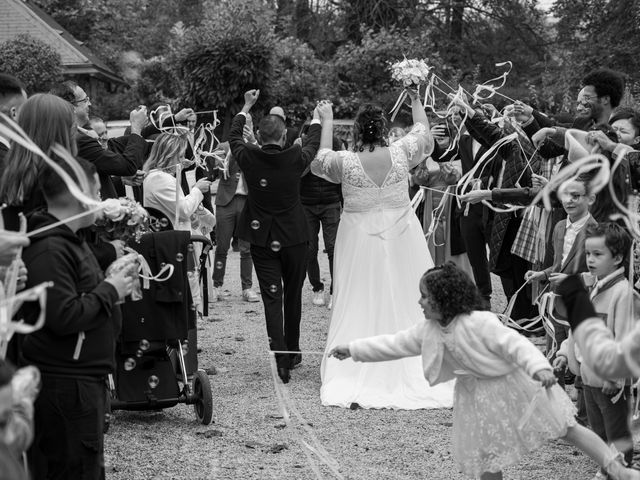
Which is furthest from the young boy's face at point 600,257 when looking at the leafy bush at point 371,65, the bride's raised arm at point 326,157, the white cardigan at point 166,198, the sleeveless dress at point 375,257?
the leafy bush at point 371,65

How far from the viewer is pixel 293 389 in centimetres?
775

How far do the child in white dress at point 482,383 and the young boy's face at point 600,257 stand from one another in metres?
0.80

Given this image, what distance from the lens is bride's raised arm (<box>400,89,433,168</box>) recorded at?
770 centimetres

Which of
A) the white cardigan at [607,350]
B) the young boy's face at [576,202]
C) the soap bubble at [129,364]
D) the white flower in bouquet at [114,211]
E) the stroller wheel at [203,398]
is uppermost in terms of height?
the white flower in bouquet at [114,211]

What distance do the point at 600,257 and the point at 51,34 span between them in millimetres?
31554

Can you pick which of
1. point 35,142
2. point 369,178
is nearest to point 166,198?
point 369,178

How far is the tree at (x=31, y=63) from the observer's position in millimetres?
26125

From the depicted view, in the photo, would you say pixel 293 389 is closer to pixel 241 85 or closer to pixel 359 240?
pixel 359 240

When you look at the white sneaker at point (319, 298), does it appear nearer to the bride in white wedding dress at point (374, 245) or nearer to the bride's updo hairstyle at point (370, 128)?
the bride in white wedding dress at point (374, 245)

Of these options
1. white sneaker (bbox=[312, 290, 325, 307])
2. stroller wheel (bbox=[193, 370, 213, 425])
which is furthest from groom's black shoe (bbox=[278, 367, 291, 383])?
white sneaker (bbox=[312, 290, 325, 307])

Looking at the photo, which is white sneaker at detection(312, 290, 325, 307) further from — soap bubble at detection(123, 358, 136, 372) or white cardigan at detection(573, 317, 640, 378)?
white cardigan at detection(573, 317, 640, 378)

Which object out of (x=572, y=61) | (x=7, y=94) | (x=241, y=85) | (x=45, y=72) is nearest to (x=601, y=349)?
(x=7, y=94)

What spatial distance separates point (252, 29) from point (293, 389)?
13.2 metres

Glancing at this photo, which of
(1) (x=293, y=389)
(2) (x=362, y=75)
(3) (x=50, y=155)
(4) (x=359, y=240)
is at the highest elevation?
(2) (x=362, y=75)
